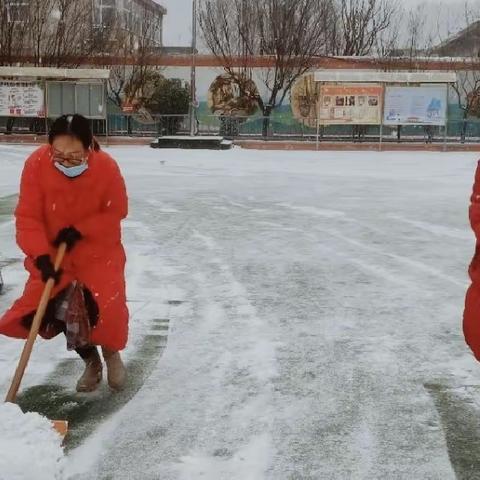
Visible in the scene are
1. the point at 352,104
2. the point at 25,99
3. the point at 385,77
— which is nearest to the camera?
the point at 385,77

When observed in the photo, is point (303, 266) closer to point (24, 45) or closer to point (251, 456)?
point (251, 456)

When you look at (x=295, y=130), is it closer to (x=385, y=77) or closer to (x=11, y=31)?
(x=385, y=77)

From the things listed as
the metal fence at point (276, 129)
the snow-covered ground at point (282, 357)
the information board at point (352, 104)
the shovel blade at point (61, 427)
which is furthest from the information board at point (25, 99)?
the shovel blade at point (61, 427)

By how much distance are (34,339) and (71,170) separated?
2.41 ft

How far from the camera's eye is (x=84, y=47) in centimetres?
3016

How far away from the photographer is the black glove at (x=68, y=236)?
3.15 m

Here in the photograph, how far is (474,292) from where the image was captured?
283cm

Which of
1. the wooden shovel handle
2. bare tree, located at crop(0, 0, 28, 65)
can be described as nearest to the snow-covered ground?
the wooden shovel handle

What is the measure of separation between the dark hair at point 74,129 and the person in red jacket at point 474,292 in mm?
1597

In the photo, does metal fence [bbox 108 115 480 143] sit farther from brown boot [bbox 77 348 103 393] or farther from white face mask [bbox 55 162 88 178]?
white face mask [bbox 55 162 88 178]

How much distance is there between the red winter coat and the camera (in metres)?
3.12

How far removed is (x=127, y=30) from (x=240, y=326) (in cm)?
3093

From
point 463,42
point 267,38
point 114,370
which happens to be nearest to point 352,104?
point 267,38

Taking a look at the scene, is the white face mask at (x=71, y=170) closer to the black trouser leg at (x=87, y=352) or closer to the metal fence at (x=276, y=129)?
the black trouser leg at (x=87, y=352)
